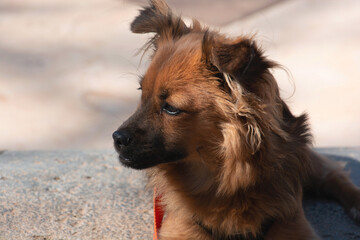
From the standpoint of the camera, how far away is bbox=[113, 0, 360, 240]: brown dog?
2869mm

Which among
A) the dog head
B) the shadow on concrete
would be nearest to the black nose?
the dog head

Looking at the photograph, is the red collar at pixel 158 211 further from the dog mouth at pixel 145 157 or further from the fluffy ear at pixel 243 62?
the fluffy ear at pixel 243 62

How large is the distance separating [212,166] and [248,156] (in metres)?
0.25

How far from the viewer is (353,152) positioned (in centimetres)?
511

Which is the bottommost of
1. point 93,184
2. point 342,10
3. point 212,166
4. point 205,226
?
point 93,184

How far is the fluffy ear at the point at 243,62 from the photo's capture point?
8.85 feet

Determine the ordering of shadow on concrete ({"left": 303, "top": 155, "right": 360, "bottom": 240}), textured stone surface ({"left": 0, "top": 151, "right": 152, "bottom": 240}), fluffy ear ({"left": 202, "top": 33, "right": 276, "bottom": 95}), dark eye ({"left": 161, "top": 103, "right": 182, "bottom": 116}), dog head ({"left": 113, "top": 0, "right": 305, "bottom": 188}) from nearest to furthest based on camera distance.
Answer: fluffy ear ({"left": 202, "top": 33, "right": 276, "bottom": 95}), dog head ({"left": 113, "top": 0, "right": 305, "bottom": 188}), dark eye ({"left": 161, "top": 103, "right": 182, "bottom": 116}), textured stone surface ({"left": 0, "top": 151, "right": 152, "bottom": 240}), shadow on concrete ({"left": 303, "top": 155, "right": 360, "bottom": 240})

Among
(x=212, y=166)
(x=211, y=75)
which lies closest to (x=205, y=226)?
(x=212, y=166)

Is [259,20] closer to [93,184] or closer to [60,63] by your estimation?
[60,63]

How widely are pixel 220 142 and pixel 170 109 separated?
1.06ft

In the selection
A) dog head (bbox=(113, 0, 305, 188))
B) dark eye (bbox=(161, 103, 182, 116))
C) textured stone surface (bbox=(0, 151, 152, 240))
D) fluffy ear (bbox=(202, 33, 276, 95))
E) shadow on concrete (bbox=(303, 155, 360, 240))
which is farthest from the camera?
shadow on concrete (bbox=(303, 155, 360, 240))

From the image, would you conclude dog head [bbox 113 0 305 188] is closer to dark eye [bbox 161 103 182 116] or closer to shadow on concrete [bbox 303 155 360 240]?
dark eye [bbox 161 103 182 116]

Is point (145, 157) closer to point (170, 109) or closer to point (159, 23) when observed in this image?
point (170, 109)

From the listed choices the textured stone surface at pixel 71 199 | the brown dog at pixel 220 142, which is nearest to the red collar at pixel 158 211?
the textured stone surface at pixel 71 199
